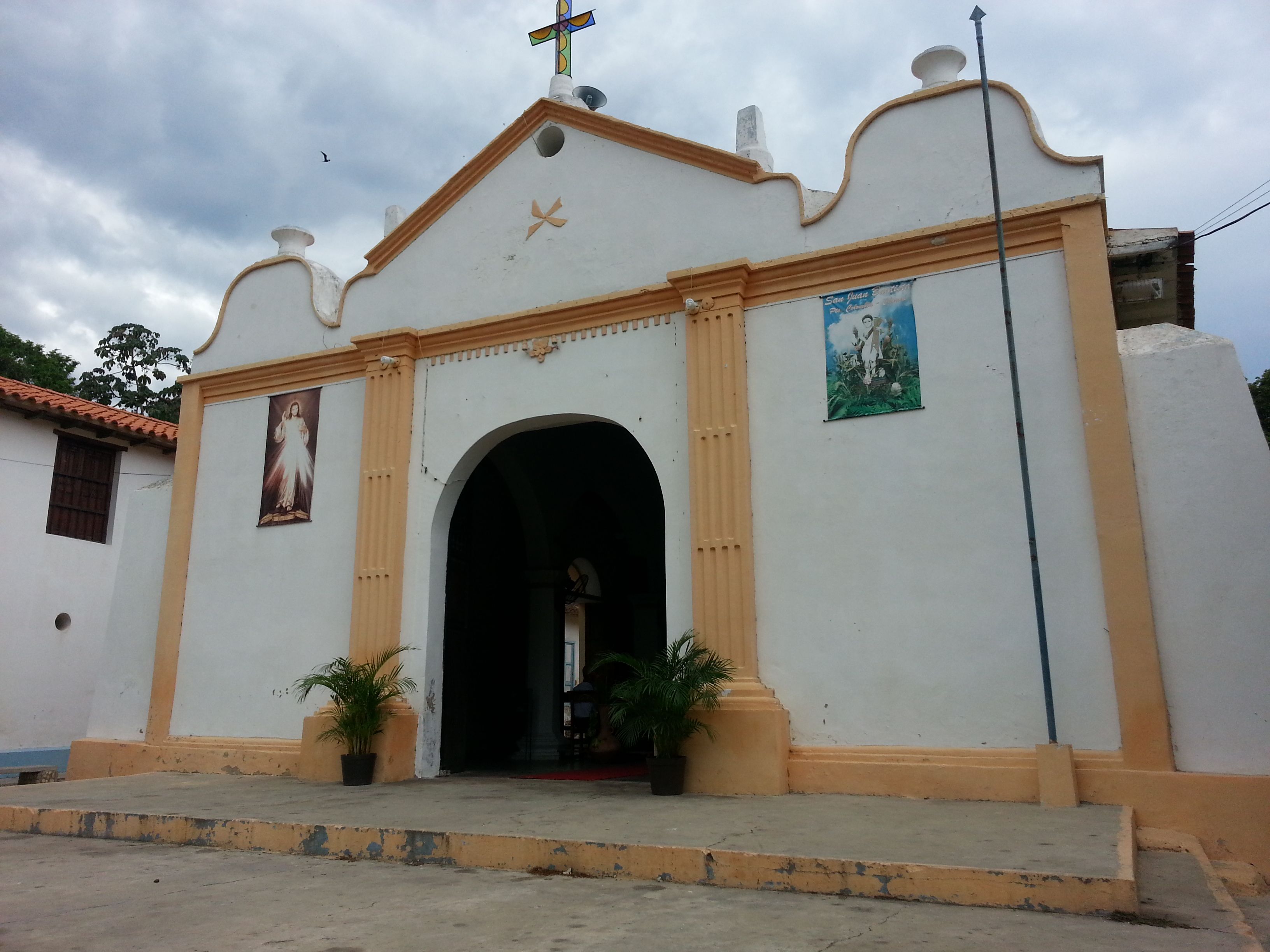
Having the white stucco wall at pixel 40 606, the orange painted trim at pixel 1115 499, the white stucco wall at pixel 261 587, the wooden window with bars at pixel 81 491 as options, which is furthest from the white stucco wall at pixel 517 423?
the wooden window with bars at pixel 81 491

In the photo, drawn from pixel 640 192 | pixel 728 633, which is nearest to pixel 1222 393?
pixel 728 633

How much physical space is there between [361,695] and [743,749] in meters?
3.68

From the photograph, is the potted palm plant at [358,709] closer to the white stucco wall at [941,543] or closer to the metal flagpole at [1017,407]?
the white stucco wall at [941,543]

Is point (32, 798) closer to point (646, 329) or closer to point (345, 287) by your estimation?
point (345, 287)

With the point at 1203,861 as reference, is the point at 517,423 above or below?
above

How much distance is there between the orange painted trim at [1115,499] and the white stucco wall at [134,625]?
390 inches

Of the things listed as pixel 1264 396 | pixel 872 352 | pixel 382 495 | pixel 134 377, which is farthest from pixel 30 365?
pixel 1264 396

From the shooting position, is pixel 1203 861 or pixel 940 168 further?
pixel 940 168

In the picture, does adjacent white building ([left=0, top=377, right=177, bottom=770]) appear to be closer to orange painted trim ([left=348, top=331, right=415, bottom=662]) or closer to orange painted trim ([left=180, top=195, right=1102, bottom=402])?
orange painted trim ([left=180, top=195, right=1102, bottom=402])

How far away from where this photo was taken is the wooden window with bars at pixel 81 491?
579 inches

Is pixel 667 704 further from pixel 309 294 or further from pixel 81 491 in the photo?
pixel 81 491

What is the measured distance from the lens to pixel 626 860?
204 inches

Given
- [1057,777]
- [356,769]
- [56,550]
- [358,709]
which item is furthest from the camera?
[56,550]

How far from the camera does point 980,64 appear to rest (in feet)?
25.4
